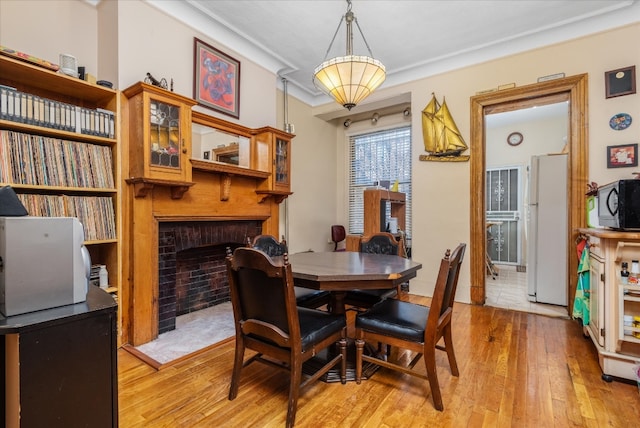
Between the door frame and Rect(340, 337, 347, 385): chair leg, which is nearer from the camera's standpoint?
Rect(340, 337, 347, 385): chair leg

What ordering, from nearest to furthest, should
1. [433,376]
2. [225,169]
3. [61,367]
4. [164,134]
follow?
[61,367] → [433,376] → [164,134] → [225,169]

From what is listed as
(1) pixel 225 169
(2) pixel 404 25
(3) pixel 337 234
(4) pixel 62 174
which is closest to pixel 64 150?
(4) pixel 62 174

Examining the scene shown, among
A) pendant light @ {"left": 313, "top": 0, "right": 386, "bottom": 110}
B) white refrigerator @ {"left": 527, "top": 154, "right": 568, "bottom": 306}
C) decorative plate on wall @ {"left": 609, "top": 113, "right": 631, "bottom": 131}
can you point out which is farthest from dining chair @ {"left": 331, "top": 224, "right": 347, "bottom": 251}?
decorative plate on wall @ {"left": 609, "top": 113, "right": 631, "bottom": 131}

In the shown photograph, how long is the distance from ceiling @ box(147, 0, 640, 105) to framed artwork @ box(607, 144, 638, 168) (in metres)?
1.17

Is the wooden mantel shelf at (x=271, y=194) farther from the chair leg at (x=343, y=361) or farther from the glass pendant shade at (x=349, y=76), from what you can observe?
the chair leg at (x=343, y=361)

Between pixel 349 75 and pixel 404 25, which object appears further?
pixel 404 25

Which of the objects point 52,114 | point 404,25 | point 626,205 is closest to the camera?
point 626,205

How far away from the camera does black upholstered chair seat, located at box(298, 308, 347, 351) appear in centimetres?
166

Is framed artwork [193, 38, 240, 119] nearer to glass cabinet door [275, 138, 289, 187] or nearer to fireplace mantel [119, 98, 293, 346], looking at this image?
fireplace mantel [119, 98, 293, 346]

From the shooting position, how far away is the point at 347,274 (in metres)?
1.87

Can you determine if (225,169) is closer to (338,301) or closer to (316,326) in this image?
(338,301)

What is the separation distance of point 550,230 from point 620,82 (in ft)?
5.41

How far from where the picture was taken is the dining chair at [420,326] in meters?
1.71

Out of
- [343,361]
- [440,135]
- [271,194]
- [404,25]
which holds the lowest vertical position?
[343,361]
